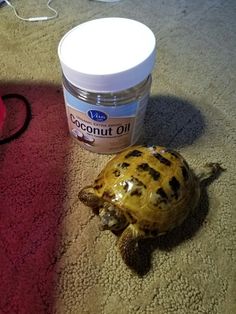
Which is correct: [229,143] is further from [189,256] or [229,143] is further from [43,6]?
[43,6]

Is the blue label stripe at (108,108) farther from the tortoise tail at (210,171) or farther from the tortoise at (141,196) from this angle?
the tortoise tail at (210,171)

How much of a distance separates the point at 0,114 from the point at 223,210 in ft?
1.51

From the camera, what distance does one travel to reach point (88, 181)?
637mm

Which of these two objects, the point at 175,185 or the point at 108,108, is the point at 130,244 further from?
the point at 108,108

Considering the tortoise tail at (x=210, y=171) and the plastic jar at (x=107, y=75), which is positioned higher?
the plastic jar at (x=107, y=75)

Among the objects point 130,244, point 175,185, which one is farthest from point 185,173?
point 130,244

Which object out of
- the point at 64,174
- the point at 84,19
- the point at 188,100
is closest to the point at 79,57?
the point at 64,174

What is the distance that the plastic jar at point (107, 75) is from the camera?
0.53 m

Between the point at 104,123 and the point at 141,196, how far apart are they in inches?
5.8

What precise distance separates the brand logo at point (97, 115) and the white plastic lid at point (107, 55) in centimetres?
5

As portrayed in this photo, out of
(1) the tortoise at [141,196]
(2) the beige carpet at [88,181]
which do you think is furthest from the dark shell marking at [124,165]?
(2) the beige carpet at [88,181]

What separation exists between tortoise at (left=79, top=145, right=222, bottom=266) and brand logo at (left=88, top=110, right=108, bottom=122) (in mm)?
73

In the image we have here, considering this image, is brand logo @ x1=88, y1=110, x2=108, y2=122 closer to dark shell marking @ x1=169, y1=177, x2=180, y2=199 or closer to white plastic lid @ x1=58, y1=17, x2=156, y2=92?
white plastic lid @ x1=58, y1=17, x2=156, y2=92

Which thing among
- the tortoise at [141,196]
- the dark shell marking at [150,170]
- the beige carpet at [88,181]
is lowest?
the beige carpet at [88,181]
